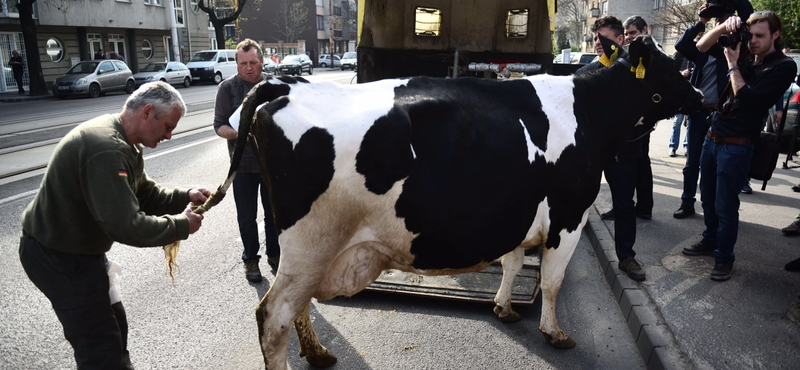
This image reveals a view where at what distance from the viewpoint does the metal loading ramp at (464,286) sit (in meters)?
4.38

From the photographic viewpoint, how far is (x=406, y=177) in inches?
119

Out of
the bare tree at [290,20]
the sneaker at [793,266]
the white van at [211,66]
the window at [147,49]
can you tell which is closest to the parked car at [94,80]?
the white van at [211,66]

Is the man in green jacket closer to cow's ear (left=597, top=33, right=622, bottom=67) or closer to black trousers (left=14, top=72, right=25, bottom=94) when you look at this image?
cow's ear (left=597, top=33, right=622, bottom=67)

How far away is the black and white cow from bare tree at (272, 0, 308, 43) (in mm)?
60140

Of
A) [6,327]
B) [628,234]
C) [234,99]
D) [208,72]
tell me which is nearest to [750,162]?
[628,234]

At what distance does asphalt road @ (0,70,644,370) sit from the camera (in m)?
3.68

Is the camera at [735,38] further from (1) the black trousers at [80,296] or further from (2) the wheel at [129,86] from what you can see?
(2) the wheel at [129,86]

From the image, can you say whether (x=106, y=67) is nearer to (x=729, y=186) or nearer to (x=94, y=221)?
(x=94, y=221)

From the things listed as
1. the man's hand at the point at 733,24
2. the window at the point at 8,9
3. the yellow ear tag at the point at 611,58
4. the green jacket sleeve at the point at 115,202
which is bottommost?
the green jacket sleeve at the point at 115,202

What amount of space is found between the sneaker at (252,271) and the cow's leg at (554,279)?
2469 millimetres

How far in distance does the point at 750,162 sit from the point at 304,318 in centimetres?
408

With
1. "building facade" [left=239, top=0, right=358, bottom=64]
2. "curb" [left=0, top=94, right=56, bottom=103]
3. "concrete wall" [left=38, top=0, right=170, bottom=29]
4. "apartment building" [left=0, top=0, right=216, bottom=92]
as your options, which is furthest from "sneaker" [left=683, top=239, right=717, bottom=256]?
"building facade" [left=239, top=0, right=358, bottom=64]

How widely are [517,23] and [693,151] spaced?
3.30m

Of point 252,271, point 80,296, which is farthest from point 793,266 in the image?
point 80,296
